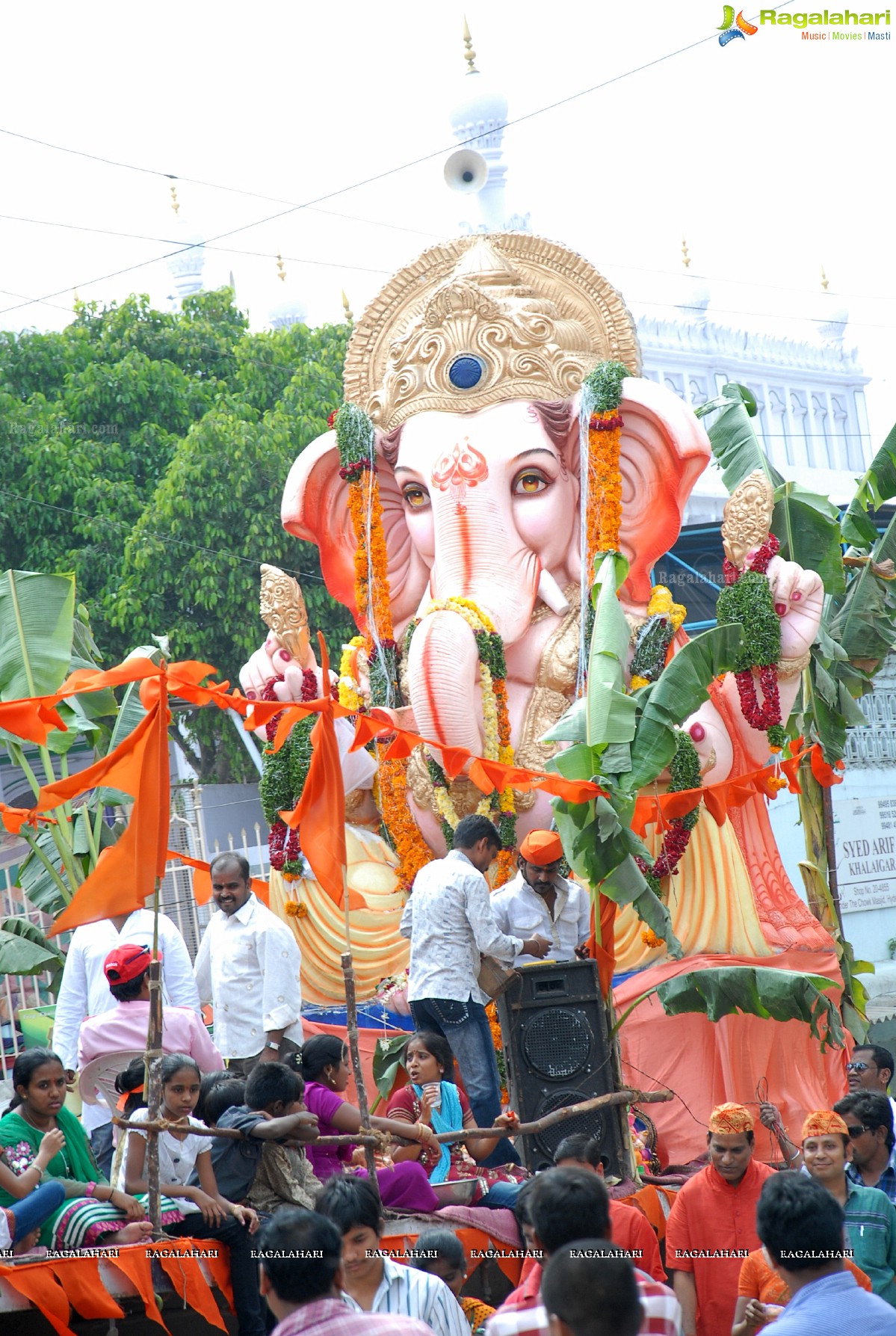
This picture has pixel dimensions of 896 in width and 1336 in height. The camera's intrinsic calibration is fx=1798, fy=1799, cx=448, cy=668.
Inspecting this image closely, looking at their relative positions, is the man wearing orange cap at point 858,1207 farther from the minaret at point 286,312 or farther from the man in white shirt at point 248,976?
the minaret at point 286,312

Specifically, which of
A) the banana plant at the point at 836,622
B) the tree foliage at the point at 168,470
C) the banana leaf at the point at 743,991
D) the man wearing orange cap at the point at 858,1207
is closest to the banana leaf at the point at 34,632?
the banana leaf at the point at 743,991

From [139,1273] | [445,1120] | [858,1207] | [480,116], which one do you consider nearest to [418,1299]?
[139,1273]

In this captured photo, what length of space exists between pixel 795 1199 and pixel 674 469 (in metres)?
7.04

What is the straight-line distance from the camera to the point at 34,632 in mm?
8789

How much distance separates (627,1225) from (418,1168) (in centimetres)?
85

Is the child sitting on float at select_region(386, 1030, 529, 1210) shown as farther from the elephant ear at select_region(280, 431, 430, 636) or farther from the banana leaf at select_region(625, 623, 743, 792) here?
the elephant ear at select_region(280, 431, 430, 636)

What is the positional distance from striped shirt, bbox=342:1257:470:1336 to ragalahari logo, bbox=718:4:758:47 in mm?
9363

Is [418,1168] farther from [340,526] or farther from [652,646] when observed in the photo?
[340,526]

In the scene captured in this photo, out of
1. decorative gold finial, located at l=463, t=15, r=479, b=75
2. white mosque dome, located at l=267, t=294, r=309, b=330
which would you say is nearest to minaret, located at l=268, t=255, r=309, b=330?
white mosque dome, located at l=267, t=294, r=309, b=330

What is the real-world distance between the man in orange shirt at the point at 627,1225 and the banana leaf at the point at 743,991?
269 cm

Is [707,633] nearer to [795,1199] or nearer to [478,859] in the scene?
[478,859]

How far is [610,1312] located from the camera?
3.03 metres

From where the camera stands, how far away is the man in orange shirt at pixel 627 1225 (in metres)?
5.09

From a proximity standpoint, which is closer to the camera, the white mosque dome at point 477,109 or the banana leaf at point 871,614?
the banana leaf at point 871,614
